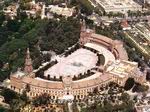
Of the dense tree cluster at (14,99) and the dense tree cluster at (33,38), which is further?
the dense tree cluster at (33,38)

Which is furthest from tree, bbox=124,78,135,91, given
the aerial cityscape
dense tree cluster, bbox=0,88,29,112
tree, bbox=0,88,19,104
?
tree, bbox=0,88,19,104

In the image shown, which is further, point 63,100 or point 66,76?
point 66,76

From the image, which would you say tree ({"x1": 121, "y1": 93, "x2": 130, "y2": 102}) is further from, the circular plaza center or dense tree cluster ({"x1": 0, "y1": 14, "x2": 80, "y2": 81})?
dense tree cluster ({"x1": 0, "y1": 14, "x2": 80, "y2": 81})

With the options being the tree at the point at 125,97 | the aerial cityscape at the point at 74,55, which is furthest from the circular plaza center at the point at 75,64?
the tree at the point at 125,97

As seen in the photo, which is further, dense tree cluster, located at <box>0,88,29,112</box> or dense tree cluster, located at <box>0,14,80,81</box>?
dense tree cluster, located at <box>0,14,80,81</box>

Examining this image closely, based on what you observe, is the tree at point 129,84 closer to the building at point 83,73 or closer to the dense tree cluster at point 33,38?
the building at point 83,73

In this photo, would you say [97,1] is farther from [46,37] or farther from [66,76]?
[66,76]

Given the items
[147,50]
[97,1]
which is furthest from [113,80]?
[97,1]

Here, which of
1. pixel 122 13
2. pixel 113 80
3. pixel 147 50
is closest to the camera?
pixel 113 80
